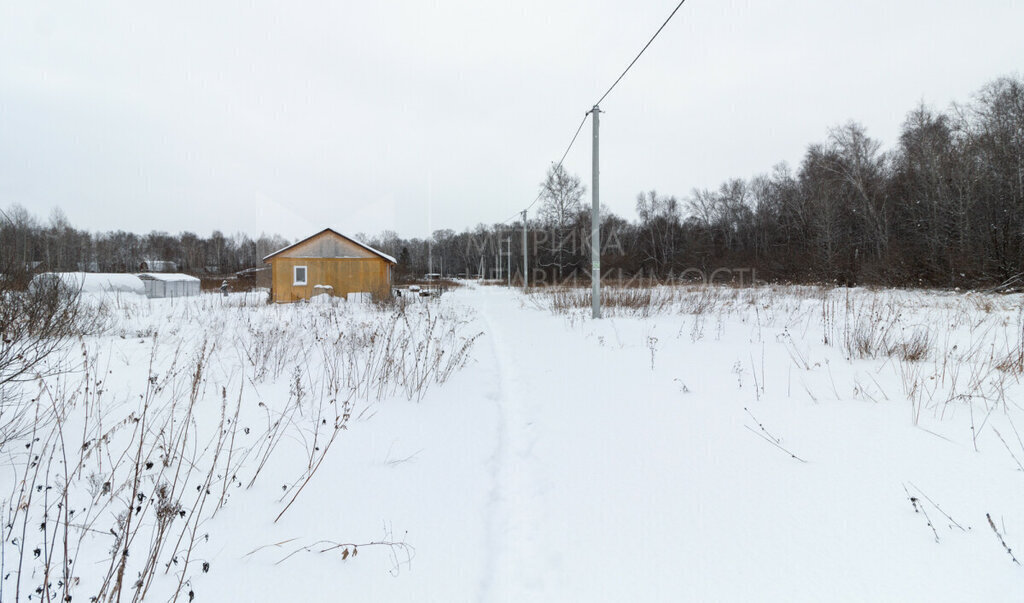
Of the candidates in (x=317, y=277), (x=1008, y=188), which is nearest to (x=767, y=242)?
(x=1008, y=188)

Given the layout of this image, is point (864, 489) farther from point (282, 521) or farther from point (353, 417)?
point (353, 417)

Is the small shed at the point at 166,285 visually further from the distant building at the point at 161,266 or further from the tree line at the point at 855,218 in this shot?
the distant building at the point at 161,266

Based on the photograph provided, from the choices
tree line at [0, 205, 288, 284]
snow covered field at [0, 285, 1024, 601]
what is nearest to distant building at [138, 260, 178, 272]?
tree line at [0, 205, 288, 284]

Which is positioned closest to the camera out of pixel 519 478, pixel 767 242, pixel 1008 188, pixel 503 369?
pixel 519 478

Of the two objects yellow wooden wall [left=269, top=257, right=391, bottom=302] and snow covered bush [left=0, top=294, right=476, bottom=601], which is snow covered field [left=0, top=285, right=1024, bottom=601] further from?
→ yellow wooden wall [left=269, top=257, right=391, bottom=302]

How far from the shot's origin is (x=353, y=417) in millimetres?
3268

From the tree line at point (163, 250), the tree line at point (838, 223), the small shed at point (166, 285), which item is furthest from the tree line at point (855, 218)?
the tree line at point (163, 250)

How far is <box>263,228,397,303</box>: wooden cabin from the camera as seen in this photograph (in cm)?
2159

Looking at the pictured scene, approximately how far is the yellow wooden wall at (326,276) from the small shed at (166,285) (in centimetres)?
1276

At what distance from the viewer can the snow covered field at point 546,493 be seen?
1.42m

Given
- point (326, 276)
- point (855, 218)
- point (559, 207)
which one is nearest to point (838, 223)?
point (855, 218)

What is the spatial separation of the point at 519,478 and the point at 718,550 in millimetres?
1096

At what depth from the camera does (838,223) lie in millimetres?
29531

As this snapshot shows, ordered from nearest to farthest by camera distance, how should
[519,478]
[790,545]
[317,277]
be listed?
[790,545] → [519,478] → [317,277]
